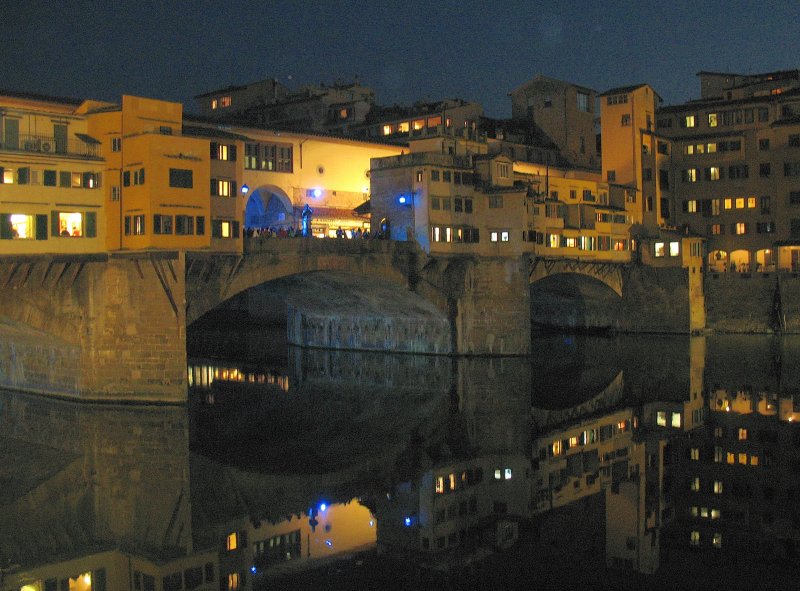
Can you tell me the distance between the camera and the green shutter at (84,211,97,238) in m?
37.8

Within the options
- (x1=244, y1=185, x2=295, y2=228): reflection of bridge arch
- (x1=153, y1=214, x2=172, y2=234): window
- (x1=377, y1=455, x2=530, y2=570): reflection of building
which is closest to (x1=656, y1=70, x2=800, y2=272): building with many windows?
(x1=244, y1=185, x2=295, y2=228): reflection of bridge arch

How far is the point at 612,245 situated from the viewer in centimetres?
6775

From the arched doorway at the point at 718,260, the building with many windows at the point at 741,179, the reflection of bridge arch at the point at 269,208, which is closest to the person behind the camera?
the reflection of bridge arch at the point at 269,208

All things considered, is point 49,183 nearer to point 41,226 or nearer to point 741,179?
point 41,226

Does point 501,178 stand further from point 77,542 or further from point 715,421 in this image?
point 77,542

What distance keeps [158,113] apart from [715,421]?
79.5 ft

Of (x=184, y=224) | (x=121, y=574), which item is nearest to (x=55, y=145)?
(x=184, y=224)

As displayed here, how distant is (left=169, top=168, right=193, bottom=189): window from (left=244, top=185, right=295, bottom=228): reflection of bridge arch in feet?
42.3

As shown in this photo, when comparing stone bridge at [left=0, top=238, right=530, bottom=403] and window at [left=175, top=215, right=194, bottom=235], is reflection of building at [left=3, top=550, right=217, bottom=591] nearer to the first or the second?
stone bridge at [left=0, top=238, right=530, bottom=403]

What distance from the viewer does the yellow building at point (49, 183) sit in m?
35.7

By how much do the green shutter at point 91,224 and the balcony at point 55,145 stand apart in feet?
7.27

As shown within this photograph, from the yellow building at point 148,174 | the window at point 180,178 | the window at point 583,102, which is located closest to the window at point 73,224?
→ the yellow building at point 148,174

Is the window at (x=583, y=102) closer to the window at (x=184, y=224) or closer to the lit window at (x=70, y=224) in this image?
the window at (x=184, y=224)

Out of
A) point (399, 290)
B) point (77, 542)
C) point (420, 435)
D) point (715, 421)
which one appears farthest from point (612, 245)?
point (77, 542)
